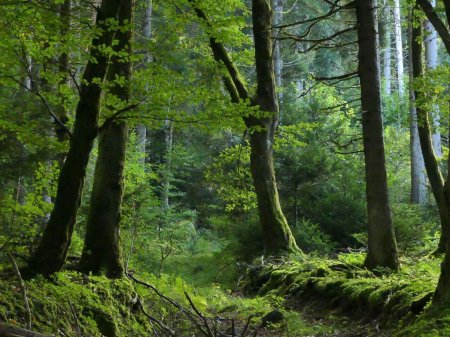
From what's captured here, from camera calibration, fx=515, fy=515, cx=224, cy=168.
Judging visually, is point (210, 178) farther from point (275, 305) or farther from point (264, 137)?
point (275, 305)

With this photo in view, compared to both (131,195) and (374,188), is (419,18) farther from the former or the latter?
(131,195)

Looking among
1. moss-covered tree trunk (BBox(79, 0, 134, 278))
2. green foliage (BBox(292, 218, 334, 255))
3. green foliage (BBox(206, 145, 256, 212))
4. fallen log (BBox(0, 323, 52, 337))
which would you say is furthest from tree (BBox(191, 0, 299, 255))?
fallen log (BBox(0, 323, 52, 337))

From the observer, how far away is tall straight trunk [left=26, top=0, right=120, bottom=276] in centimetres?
565

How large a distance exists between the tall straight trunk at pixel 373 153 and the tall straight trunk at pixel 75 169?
4980 millimetres

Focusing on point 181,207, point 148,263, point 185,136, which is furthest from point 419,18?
point 185,136

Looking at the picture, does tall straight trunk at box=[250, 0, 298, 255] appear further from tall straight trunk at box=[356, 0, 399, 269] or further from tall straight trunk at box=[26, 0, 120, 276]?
tall straight trunk at box=[26, 0, 120, 276]

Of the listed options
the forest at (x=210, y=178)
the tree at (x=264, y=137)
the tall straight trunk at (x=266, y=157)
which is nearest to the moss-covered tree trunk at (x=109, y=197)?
the forest at (x=210, y=178)

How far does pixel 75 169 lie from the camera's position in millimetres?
5715

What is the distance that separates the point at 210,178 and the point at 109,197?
9201 mm

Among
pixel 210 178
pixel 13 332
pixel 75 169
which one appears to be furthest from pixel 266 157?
pixel 13 332

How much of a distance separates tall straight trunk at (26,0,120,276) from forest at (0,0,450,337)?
0.6 inches

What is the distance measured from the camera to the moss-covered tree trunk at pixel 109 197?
6.96 m

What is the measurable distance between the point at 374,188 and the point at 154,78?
446 centimetres

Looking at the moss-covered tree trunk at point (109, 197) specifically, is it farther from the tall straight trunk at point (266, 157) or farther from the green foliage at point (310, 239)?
the green foliage at point (310, 239)
